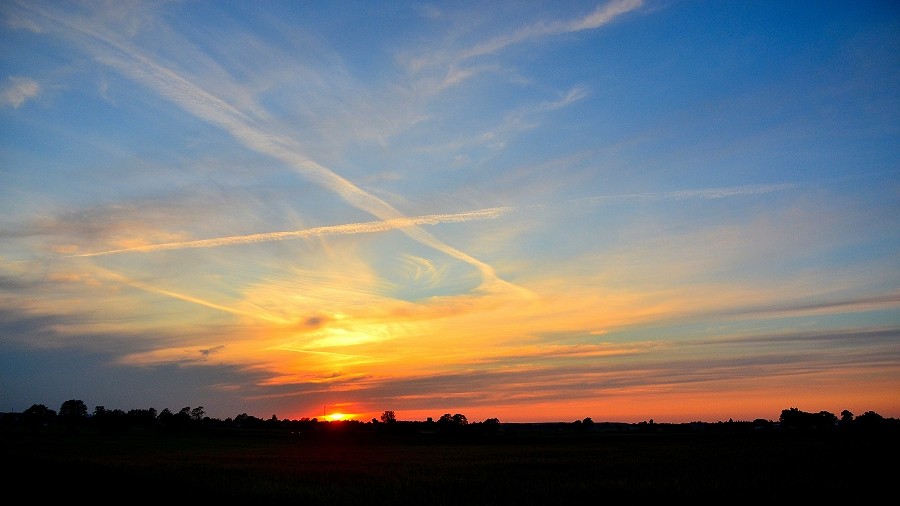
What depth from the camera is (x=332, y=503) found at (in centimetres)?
2320

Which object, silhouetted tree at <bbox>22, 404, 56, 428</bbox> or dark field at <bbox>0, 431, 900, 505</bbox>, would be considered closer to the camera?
dark field at <bbox>0, 431, 900, 505</bbox>

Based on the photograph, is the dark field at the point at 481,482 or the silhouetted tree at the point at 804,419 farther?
the silhouetted tree at the point at 804,419

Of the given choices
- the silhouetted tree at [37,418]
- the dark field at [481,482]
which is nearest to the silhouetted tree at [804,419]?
the dark field at [481,482]

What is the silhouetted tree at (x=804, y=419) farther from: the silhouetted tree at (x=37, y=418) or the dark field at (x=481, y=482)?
the silhouetted tree at (x=37, y=418)

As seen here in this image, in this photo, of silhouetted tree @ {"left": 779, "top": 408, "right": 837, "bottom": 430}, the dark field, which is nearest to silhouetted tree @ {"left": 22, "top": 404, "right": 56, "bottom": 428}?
the dark field

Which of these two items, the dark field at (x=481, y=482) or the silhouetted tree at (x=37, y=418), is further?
the silhouetted tree at (x=37, y=418)

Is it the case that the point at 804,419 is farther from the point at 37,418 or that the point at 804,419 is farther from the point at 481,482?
the point at 37,418

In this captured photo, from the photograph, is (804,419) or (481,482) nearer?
(481,482)

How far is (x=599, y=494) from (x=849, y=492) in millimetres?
9726

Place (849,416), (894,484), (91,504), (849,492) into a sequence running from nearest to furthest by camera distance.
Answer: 1. (91,504)
2. (849,492)
3. (894,484)
4. (849,416)

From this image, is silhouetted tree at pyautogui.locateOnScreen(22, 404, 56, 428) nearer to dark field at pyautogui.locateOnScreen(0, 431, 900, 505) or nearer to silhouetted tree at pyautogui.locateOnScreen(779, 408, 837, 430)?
dark field at pyautogui.locateOnScreen(0, 431, 900, 505)

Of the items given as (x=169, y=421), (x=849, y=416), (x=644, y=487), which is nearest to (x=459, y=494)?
(x=644, y=487)

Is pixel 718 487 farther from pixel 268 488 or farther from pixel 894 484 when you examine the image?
pixel 268 488

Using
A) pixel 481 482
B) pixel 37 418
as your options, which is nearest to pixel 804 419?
pixel 481 482
